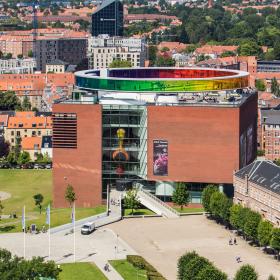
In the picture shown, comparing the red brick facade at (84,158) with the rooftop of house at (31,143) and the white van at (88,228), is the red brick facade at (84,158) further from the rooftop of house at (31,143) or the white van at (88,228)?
the rooftop of house at (31,143)

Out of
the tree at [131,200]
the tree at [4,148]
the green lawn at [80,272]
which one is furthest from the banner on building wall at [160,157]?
the tree at [4,148]

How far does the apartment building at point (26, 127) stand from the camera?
137500mm

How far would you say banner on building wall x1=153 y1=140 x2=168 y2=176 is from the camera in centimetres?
9800

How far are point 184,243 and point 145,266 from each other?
8821 mm

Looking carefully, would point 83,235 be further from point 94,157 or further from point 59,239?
point 94,157

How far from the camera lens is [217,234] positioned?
87.5 meters

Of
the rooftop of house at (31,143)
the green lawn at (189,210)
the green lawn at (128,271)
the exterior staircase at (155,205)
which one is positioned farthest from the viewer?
the rooftop of house at (31,143)

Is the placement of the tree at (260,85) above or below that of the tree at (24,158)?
above

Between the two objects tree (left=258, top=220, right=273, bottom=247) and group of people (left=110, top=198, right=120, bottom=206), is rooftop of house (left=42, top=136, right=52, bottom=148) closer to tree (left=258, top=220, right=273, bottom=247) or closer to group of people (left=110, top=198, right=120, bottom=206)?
group of people (left=110, top=198, right=120, bottom=206)

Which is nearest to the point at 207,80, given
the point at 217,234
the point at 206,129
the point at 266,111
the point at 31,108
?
the point at 206,129

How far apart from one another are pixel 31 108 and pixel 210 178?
79854mm

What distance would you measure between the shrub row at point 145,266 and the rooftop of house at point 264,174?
14.0m

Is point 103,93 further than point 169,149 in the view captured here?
Yes


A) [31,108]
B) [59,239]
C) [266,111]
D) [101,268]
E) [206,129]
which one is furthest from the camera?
[31,108]
